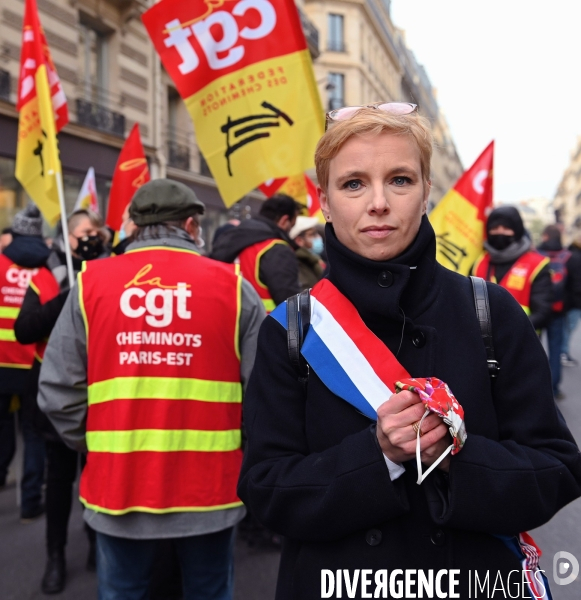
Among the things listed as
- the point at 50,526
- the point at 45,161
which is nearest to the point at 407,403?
the point at 50,526

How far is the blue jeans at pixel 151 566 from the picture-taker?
2.52 meters

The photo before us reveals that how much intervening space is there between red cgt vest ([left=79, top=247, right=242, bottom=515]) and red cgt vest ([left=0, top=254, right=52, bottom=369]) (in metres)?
2.44

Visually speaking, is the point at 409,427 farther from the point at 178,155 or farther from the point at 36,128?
the point at 178,155

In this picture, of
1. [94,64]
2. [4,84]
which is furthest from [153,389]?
Answer: [94,64]

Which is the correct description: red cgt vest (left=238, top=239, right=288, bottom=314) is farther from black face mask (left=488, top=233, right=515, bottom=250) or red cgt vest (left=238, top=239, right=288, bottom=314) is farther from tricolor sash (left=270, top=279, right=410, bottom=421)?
tricolor sash (left=270, top=279, right=410, bottom=421)

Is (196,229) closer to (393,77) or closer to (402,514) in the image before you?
(402,514)

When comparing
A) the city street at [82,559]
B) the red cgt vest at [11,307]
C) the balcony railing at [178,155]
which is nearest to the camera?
the city street at [82,559]

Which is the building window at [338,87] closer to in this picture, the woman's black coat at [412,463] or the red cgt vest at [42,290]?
the red cgt vest at [42,290]

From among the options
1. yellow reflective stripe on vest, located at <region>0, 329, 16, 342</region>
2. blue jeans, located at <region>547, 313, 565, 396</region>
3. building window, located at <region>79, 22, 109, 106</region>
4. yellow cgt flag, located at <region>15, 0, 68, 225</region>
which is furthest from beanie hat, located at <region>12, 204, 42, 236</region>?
building window, located at <region>79, 22, 109, 106</region>

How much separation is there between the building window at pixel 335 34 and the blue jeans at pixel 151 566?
39.4 meters

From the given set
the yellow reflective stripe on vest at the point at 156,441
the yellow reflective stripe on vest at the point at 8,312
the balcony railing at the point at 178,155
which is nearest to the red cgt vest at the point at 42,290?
the yellow reflective stripe on vest at the point at 8,312

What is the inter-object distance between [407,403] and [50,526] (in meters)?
2.96

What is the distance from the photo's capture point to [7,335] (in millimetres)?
4949

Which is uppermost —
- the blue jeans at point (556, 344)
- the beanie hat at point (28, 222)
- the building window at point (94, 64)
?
the building window at point (94, 64)
